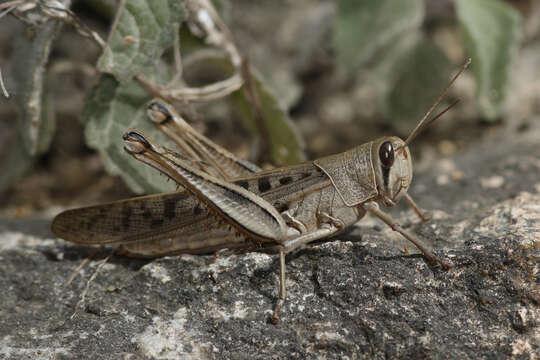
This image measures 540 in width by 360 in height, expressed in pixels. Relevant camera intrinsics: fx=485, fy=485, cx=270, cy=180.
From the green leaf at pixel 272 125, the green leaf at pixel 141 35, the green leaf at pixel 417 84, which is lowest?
the green leaf at pixel 141 35

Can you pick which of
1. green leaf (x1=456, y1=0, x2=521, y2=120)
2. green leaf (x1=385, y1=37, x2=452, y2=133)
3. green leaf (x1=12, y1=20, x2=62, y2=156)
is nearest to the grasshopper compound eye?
green leaf (x1=456, y1=0, x2=521, y2=120)

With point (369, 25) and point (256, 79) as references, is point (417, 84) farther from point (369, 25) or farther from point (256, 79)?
point (256, 79)

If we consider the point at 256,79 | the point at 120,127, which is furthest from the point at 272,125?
the point at 120,127

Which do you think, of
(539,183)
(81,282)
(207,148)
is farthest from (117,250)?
(539,183)

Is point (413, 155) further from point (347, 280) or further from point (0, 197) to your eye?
point (0, 197)

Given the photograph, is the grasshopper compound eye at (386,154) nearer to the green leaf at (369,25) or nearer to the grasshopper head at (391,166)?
the grasshopper head at (391,166)

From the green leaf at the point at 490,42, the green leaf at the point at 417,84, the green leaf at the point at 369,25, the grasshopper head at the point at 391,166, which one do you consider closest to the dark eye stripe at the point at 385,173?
the grasshopper head at the point at 391,166

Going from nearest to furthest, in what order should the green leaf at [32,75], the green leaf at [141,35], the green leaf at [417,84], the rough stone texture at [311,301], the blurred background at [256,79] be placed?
the rough stone texture at [311,301] < the green leaf at [141,35] < the green leaf at [32,75] < the blurred background at [256,79] < the green leaf at [417,84]

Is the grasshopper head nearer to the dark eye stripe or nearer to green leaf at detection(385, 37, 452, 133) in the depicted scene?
the dark eye stripe
